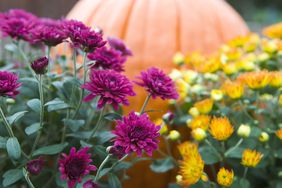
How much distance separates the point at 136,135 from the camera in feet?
2.05

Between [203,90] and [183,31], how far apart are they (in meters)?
0.23

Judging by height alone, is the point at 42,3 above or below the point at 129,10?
below

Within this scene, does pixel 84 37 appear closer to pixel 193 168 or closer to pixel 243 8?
pixel 193 168

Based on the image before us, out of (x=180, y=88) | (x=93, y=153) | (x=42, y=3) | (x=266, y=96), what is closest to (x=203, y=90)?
(x=180, y=88)

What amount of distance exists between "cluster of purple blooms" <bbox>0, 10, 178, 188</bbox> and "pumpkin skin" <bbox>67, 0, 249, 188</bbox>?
0.31 metres

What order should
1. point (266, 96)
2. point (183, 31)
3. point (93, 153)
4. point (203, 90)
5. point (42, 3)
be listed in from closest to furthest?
point (93, 153), point (266, 96), point (203, 90), point (183, 31), point (42, 3)

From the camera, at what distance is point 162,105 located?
1.09 m

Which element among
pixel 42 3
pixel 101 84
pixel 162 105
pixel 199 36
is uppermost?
pixel 101 84

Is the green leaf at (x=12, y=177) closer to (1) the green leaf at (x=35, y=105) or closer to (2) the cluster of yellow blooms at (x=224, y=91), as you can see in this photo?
(1) the green leaf at (x=35, y=105)

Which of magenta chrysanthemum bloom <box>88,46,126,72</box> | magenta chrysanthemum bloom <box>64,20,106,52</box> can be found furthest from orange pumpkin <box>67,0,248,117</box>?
magenta chrysanthemum bloom <box>64,20,106,52</box>

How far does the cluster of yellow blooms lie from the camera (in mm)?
776

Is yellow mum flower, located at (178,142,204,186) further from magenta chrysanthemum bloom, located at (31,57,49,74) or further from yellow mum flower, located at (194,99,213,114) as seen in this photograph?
magenta chrysanthemum bloom, located at (31,57,49,74)

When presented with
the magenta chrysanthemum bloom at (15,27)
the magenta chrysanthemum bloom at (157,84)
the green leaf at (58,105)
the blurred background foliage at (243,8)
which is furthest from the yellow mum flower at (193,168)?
the blurred background foliage at (243,8)

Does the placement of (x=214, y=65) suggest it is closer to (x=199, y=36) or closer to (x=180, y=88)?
(x=180, y=88)
